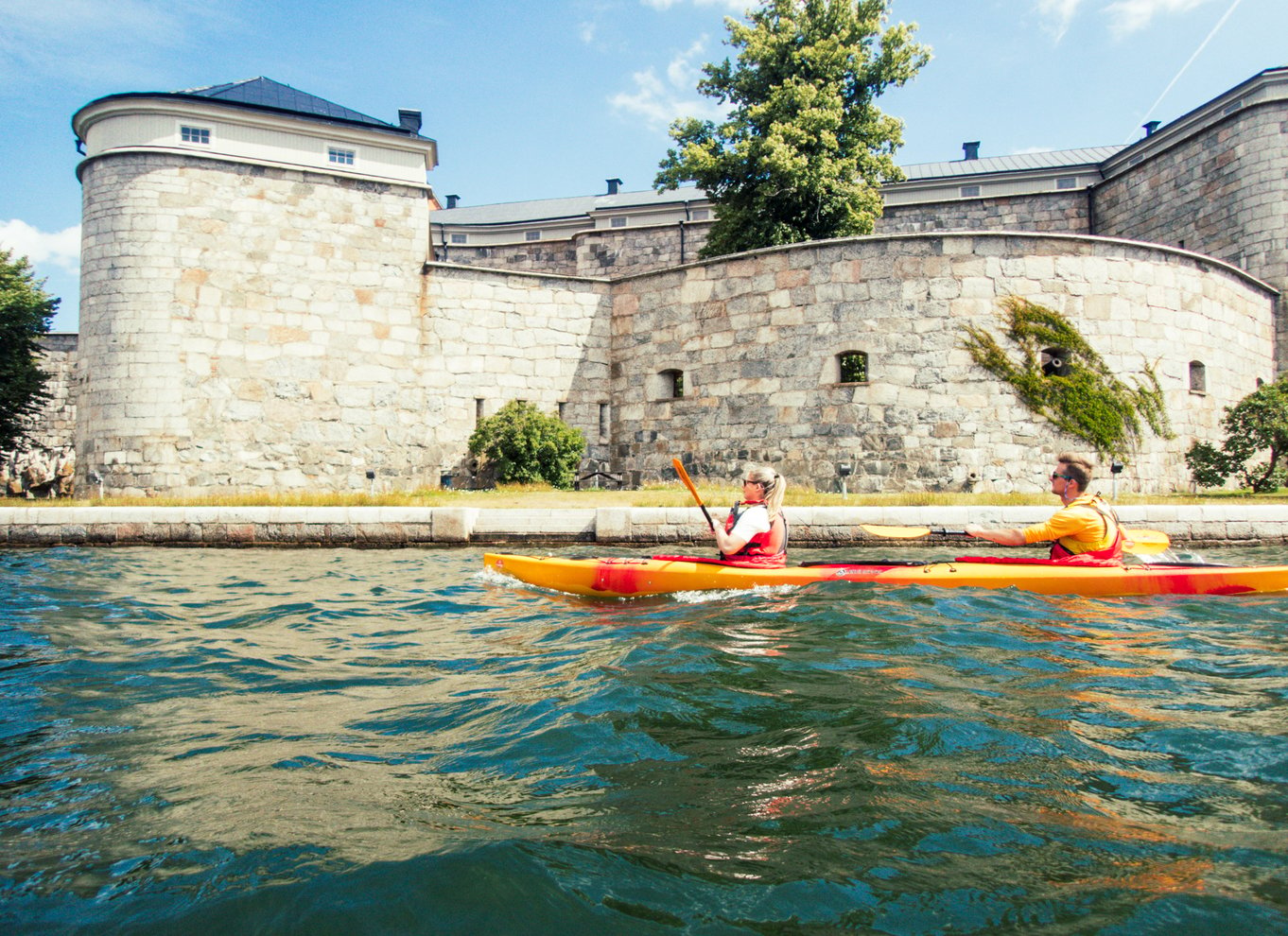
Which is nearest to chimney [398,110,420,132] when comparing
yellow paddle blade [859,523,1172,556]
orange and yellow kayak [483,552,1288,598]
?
orange and yellow kayak [483,552,1288,598]

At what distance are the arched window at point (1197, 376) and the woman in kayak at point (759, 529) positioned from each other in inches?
541

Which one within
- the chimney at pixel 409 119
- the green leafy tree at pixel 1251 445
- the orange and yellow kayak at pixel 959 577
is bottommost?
the orange and yellow kayak at pixel 959 577

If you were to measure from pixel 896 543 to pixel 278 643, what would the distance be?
26.7 ft

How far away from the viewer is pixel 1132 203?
22.2m

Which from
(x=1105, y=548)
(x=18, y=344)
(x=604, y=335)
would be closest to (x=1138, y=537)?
(x=1105, y=548)

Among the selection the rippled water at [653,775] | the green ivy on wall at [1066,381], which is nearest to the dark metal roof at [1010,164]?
the green ivy on wall at [1066,381]

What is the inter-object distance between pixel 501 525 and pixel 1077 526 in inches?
277

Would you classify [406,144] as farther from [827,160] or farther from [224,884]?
[224,884]

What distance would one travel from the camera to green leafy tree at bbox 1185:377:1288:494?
48.8ft

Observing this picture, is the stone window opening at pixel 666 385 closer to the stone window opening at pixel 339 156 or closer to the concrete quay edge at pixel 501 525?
the concrete quay edge at pixel 501 525

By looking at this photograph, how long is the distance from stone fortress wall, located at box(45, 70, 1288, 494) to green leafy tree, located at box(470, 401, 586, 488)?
120 centimetres

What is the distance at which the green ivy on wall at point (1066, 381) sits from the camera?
50.8ft

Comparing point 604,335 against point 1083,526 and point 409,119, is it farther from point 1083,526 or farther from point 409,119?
point 1083,526

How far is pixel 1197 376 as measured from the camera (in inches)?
664
